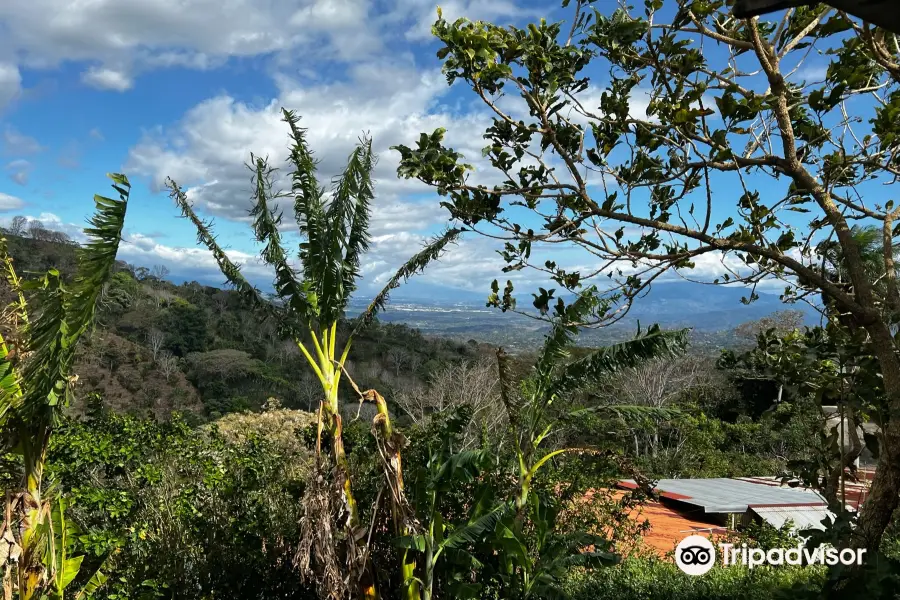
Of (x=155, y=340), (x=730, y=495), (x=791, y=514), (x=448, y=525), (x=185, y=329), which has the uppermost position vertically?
(x=185, y=329)

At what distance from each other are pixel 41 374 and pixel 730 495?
12.6 meters

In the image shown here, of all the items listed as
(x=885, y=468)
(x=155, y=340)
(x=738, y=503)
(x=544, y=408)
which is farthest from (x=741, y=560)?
(x=155, y=340)

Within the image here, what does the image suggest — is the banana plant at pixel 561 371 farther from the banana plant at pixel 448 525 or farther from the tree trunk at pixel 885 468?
the tree trunk at pixel 885 468

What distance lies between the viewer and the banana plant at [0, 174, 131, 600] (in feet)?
11.4

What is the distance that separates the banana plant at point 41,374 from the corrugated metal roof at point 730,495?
961cm

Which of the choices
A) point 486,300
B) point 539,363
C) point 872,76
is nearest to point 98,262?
point 486,300

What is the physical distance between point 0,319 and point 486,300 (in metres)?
3.25

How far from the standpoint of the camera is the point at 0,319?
3963 millimetres

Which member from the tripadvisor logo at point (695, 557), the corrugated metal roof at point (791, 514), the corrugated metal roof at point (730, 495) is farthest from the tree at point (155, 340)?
the tripadvisor logo at point (695, 557)

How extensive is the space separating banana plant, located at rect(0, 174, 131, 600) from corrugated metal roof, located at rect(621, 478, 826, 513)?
9.61m

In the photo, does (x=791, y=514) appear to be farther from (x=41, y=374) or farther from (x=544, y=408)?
(x=41, y=374)

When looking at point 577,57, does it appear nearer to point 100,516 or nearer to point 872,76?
point 872,76

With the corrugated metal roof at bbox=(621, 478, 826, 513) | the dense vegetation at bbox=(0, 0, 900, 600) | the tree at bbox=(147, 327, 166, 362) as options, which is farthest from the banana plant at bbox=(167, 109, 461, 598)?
the tree at bbox=(147, 327, 166, 362)

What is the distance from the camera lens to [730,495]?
12406mm
